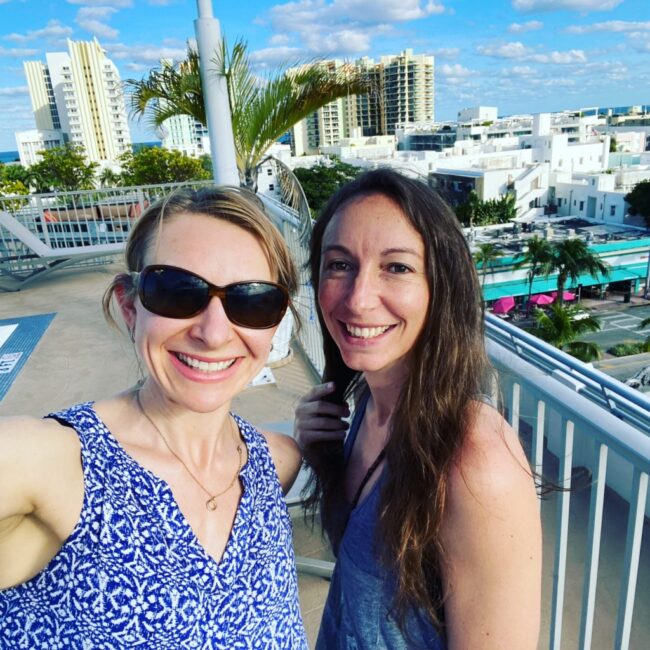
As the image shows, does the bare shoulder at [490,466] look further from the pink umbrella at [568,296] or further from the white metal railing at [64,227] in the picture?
the pink umbrella at [568,296]

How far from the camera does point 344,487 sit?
153 centimetres

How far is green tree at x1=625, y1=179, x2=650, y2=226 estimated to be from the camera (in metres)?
48.3

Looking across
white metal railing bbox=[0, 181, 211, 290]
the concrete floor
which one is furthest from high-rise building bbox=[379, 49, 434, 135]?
the concrete floor

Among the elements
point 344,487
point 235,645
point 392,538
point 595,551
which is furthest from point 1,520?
point 595,551

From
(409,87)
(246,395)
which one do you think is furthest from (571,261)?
(409,87)

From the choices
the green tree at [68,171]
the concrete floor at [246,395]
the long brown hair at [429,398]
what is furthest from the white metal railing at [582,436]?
the green tree at [68,171]

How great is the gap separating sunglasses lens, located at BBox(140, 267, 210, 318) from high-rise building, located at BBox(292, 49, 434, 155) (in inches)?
4369

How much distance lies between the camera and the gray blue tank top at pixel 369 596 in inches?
48.1

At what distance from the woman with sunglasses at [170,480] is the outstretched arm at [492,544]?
428mm

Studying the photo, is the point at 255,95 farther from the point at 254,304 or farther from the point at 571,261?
the point at 571,261

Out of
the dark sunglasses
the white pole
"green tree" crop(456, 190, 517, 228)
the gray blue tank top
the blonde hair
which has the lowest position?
"green tree" crop(456, 190, 517, 228)

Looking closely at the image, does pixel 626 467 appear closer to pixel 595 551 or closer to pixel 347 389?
pixel 595 551

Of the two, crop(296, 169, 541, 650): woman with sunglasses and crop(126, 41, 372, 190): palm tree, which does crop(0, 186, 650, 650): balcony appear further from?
crop(126, 41, 372, 190): palm tree

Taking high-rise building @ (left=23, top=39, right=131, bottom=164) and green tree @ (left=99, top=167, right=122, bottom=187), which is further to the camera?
high-rise building @ (left=23, top=39, right=131, bottom=164)
